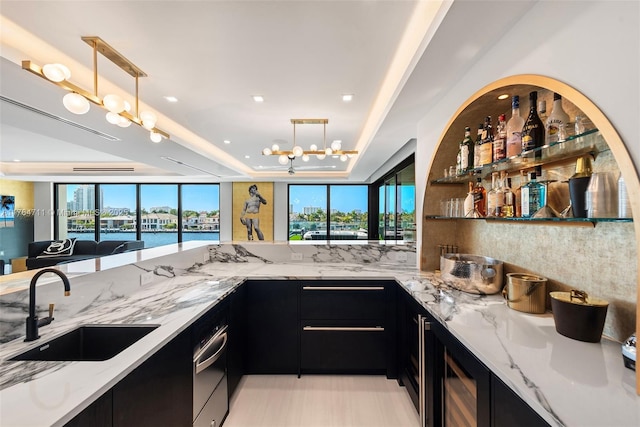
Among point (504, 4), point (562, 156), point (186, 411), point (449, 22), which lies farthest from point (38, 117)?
point (562, 156)

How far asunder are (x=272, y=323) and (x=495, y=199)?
1919mm

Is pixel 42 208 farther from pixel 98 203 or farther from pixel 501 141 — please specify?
pixel 501 141

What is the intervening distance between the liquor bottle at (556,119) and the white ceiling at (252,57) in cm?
44

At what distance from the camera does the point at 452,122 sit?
6.29 feet

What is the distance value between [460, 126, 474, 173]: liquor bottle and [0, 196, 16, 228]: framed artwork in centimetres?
1041

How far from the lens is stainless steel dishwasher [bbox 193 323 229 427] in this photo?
4.82 feet

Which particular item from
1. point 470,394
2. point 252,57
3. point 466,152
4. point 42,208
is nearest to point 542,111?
point 466,152

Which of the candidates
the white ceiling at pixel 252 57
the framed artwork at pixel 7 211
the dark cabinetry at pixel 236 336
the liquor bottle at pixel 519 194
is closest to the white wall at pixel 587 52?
the white ceiling at pixel 252 57

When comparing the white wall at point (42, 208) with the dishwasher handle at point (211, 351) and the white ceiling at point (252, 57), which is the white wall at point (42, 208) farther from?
the dishwasher handle at point (211, 351)

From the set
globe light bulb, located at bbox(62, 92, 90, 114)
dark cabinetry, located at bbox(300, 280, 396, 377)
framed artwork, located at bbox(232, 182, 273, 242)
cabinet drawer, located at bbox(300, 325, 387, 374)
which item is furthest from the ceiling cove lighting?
framed artwork, located at bbox(232, 182, 273, 242)

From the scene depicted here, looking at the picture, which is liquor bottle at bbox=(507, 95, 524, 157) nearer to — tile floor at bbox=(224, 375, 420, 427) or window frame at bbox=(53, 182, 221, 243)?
tile floor at bbox=(224, 375, 420, 427)

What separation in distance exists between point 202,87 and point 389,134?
76.1 inches

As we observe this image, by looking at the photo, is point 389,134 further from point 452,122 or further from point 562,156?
point 562,156

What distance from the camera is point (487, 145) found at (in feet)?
5.42
